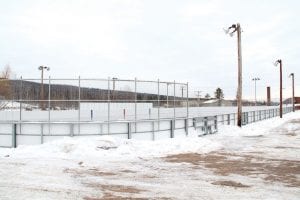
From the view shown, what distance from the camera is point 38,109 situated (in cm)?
1812

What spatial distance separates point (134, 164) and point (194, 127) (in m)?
9.16

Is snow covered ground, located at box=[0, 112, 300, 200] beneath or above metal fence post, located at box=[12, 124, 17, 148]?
beneath

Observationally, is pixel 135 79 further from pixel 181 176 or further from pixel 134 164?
pixel 181 176

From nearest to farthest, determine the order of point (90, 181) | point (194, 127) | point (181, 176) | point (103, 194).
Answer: point (103, 194) < point (90, 181) < point (181, 176) < point (194, 127)

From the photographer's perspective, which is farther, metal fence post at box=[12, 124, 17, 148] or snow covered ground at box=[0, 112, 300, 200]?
metal fence post at box=[12, 124, 17, 148]

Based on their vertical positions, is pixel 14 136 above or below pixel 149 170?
above

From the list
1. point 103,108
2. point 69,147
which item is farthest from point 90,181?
point 103,108

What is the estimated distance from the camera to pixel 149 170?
11.8 meters

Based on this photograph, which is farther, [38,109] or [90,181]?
[38,109]

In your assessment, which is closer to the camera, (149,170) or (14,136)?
(149,170)

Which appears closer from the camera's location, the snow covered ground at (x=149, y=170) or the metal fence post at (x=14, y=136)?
the snow covered ground at (x=149, y=170)

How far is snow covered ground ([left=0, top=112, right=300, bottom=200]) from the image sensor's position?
8914mm

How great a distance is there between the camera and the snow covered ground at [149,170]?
8914 millimetres

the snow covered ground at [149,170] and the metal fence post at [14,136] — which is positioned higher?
the metal fence post at [14,136]
